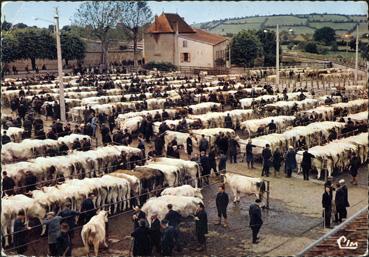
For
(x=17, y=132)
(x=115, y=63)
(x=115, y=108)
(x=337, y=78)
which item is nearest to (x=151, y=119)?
(x=115, y=108)

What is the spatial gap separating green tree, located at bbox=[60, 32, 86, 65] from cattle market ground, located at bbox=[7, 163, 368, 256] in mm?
49644

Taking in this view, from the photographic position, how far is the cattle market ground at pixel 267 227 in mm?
13641

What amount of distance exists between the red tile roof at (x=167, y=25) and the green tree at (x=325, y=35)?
25.6 metres

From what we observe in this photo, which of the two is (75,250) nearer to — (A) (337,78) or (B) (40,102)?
(B) (40,102)

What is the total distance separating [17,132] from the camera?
2381cm

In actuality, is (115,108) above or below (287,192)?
above

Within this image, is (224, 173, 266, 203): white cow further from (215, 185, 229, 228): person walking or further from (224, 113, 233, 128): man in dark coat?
(224, 113, 233, 128): man in dark coat

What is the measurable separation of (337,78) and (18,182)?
45117mm

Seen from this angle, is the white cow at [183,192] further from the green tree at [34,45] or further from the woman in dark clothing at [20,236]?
the green tree at [34,45]

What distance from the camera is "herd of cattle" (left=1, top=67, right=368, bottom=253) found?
599 inches

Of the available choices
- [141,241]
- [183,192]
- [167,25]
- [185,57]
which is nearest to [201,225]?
[141,241]

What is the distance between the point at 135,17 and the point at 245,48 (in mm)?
15919

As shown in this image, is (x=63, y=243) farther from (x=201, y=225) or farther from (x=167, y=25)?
(x=167, y=25)

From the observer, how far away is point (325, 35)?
294 ft
